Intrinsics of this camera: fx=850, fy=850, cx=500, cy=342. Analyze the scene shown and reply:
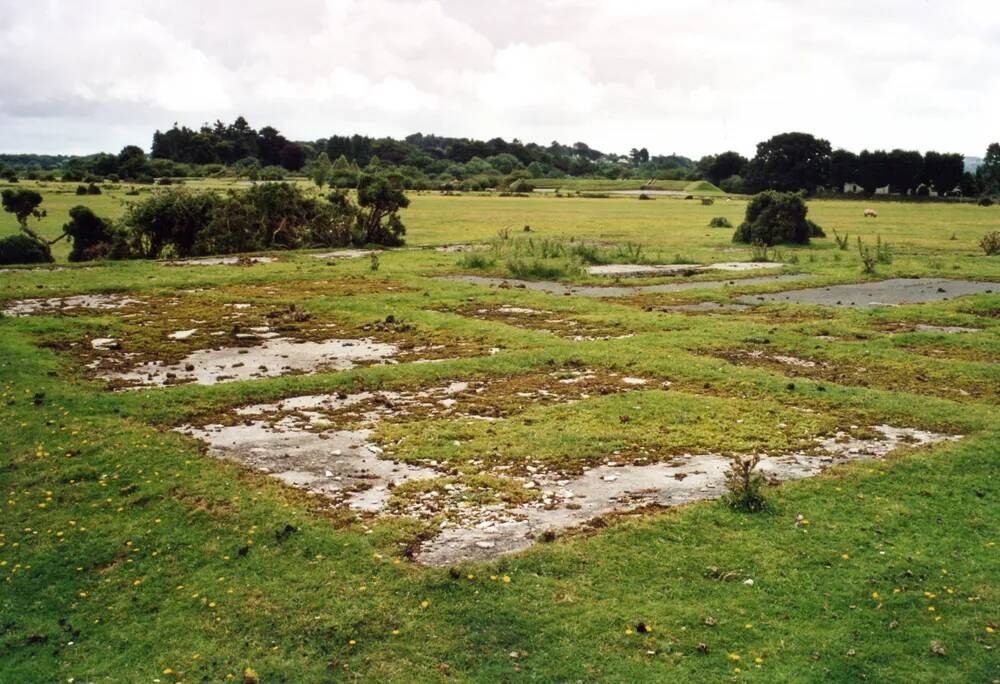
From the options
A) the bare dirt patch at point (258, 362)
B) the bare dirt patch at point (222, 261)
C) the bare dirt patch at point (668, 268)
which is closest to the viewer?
the bare dirt patch at point (258, 362)

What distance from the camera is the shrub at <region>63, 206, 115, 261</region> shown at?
106 ft

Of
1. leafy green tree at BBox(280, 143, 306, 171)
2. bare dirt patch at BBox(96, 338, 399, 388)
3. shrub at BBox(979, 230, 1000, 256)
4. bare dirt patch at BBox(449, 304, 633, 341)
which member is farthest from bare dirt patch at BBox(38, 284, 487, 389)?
leafy green tree at BBox(280, 143, 306, 171)

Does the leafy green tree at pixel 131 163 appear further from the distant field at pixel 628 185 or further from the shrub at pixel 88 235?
the shrub at pixel 88 235

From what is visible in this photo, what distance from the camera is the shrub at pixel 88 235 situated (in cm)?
3222

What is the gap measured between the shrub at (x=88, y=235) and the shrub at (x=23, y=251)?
3.32 ft

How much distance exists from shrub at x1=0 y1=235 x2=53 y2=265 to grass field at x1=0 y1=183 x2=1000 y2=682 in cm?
1525

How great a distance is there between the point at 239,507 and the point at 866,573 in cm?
602

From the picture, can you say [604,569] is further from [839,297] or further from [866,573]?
[839,297]

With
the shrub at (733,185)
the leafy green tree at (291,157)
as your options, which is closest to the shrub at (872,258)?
the shrub at (733,185)

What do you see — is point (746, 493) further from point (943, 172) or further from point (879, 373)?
point (943, 172)

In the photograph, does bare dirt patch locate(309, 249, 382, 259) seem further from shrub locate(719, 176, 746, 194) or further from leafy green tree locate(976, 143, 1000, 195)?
shrub locate(719, 176, 746, 194)

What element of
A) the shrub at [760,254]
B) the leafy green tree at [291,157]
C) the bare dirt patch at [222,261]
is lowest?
the bare dirt patch at [222,261]

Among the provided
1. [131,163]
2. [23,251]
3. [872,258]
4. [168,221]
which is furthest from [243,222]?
[131,163]

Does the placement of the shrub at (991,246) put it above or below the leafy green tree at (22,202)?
below
